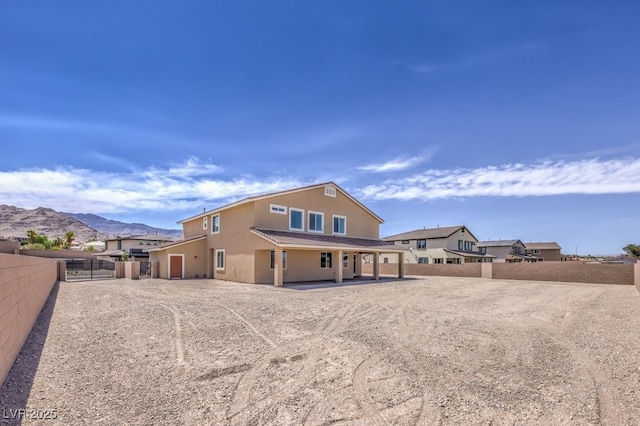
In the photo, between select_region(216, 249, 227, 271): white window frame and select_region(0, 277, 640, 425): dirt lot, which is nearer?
select_region(0, 277, 640, 425): dirt lot

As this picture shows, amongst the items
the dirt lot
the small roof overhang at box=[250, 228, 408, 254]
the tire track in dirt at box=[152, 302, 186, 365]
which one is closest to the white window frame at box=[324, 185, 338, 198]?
the small roof overhang at box=[250, 228, 408, 254]

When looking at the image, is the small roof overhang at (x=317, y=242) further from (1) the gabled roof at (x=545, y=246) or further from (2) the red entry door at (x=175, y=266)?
(1) the gabled roof at (x=545, y=246)

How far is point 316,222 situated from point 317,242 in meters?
4.12

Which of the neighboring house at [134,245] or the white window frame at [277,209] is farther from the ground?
the white window frame at [277,209]

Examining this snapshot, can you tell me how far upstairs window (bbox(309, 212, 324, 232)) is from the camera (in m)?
25.8

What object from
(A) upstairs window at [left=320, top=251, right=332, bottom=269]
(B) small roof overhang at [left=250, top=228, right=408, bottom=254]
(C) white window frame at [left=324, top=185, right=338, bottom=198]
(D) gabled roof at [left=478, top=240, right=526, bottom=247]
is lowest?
(A) upstairs window at [left=320, top=251, right=332, bottom=269]

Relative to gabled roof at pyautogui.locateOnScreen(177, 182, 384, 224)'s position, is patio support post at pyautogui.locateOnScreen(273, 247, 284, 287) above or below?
below

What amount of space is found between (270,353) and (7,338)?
4.19 meters

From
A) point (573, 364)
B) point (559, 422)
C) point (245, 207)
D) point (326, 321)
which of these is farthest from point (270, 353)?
point (245, 207)

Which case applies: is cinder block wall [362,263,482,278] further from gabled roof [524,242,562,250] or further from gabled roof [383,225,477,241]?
gabled roof [524,242,562,250]

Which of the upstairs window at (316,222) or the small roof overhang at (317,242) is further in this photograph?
the upstairs window at (316,222)

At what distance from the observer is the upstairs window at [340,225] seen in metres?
27.5

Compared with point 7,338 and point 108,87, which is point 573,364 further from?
point 108,87

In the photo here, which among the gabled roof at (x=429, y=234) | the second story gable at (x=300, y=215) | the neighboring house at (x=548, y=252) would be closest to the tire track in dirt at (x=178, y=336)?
the second story gable at (x=300, y=215)
